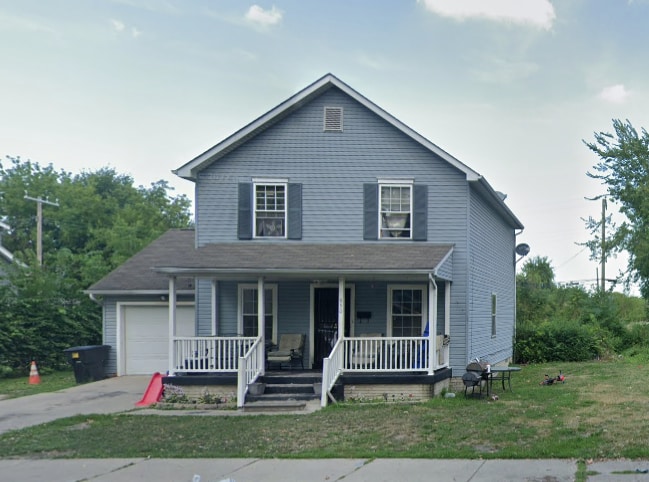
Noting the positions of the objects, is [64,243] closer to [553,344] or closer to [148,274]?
[148,274]

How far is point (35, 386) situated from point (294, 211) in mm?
8624

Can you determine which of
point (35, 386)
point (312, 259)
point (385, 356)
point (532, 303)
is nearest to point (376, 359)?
point (385, 356)

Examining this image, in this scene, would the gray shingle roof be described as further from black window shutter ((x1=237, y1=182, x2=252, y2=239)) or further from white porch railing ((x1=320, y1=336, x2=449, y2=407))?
white porch railing ((x1=320, y1=336, x2=449, y2=407))

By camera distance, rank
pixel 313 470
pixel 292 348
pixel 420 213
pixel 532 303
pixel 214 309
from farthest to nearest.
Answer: pixel 532 303 → pixel 420 213 → pixel 214 309 → pixel 292 348 → pixel 313 470

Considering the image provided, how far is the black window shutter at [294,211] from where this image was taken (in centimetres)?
1752

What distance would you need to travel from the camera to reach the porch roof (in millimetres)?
15078

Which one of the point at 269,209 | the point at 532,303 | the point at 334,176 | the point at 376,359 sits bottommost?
the point at 376,359

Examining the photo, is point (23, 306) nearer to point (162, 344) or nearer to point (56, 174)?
point (162, 344)

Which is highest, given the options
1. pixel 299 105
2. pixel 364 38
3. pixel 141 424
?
pixel 364 38

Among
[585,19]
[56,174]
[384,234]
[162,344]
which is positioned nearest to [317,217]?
[384,234]

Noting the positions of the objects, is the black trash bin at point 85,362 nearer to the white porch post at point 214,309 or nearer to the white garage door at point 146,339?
the white garage door at point 146,339

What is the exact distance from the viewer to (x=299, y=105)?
57.3 feet

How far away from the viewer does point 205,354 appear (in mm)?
15797

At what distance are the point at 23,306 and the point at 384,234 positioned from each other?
460 inches
